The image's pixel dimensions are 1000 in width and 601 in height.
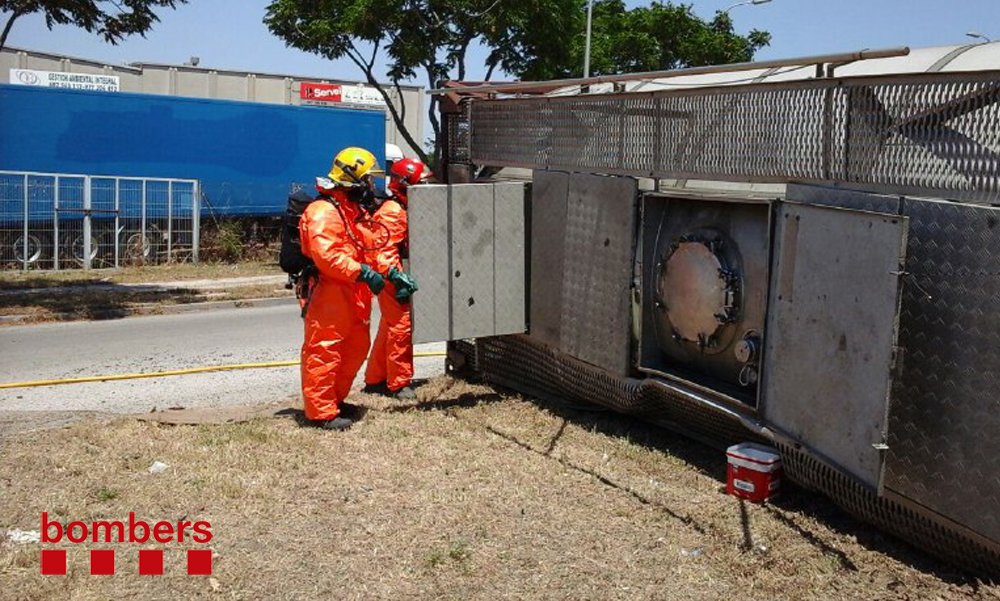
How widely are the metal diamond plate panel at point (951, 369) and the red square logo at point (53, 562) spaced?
3.54 m

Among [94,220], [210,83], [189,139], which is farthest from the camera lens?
[210,83]

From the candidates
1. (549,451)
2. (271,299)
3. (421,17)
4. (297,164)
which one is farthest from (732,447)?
(297,164)

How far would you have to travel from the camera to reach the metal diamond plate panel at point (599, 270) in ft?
20.3

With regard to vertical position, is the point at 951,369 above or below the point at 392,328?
above

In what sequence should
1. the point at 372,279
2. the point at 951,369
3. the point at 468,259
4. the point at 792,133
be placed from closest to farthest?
the point at 951,369, the point at 792,133, the point at 372,279, the point at 468,259

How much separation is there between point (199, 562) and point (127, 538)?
49 centimetres

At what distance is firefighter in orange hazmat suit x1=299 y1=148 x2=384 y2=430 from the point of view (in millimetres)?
6328

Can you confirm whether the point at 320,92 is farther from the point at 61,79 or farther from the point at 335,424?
→ the point at 335,424

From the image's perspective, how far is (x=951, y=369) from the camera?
4.15 m

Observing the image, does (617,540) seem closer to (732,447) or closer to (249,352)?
(732,447)

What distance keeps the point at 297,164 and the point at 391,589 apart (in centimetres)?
1693

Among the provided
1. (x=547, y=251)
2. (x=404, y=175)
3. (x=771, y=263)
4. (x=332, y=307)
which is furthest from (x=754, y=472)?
(x=404, y=175)

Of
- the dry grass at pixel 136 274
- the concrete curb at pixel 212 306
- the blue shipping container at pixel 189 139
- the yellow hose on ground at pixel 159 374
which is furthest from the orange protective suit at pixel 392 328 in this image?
the blue shipping container at pixel 189 139

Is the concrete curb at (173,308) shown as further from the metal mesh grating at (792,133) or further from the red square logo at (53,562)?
the red square logo at (53,562)
